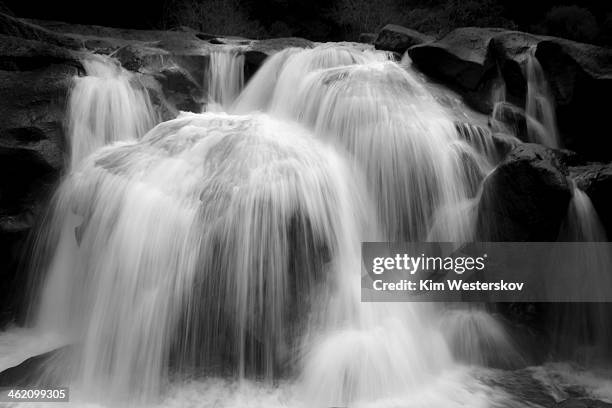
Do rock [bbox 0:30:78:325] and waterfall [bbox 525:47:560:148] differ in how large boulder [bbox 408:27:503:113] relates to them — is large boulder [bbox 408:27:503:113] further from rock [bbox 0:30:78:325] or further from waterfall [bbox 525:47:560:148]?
rock [bbox 0:30:78:325]

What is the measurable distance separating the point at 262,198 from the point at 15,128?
360 centimetres

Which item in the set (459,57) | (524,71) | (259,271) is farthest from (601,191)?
(259,271)

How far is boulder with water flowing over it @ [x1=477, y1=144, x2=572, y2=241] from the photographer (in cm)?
490

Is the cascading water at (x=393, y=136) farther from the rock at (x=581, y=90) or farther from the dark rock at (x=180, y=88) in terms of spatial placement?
the rock at (x=581, y=90)

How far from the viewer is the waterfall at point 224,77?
8734mm

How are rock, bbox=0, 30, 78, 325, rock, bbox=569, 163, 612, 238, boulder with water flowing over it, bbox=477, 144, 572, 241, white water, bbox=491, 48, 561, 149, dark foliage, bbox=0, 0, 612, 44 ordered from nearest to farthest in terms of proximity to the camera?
boulder with water flowing over it, bbox=477, 144, 572, 241 < rock, bbox=569, 163, 612, 238 < rock, bbox=0, 30, 78, 325 < white water, bbox=491, 48, 561, 149 < dark foliage, bbox=0, 0, 612, 44

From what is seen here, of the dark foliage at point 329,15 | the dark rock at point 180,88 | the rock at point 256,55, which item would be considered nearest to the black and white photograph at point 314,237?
the dark rock at point 180,88

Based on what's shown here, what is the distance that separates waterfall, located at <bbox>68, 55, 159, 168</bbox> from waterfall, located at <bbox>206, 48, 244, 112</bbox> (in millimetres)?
1714

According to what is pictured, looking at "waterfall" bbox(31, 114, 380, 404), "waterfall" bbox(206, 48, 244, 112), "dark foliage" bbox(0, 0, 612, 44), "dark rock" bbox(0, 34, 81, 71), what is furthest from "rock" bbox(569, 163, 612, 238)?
"dark foliage" bbox(0, 0, 612, 44)

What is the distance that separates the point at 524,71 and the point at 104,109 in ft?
23.0

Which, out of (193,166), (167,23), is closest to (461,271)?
(193,166)

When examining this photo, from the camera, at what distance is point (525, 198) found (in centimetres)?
500

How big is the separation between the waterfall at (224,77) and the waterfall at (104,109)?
5.62 ft

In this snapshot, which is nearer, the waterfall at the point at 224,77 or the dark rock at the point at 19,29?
the dark rock at the point at 19,29
